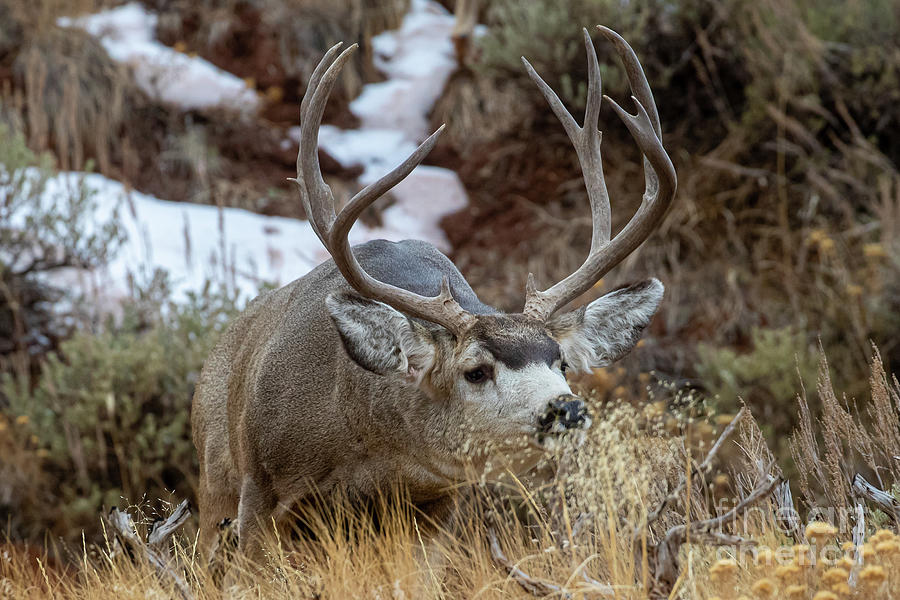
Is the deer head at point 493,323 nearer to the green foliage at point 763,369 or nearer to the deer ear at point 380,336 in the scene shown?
the deer ear at point 380,336

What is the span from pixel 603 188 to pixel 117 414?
4.30 meters

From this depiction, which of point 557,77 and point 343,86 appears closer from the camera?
point 557,77

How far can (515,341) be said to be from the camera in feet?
13.1

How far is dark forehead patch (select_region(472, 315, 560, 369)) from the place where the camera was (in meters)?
3.95

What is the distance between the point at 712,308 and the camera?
9.42 metres

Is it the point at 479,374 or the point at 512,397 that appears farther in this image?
the point at 479,374

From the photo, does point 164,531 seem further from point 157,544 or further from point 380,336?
point 380,336

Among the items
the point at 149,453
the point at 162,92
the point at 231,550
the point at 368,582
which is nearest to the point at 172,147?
the point at 162,92

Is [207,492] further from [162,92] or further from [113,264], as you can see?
[162,92]

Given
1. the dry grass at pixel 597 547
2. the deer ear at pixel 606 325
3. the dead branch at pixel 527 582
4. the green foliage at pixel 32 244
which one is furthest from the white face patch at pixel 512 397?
the green foliage at pixel 32 244

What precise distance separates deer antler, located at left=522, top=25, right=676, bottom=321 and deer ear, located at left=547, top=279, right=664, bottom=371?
0.08 metres

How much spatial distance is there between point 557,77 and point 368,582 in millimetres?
7579

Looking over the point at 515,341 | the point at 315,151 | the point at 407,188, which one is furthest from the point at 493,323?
the point at 407,188

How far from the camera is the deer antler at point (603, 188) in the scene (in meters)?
4.12
